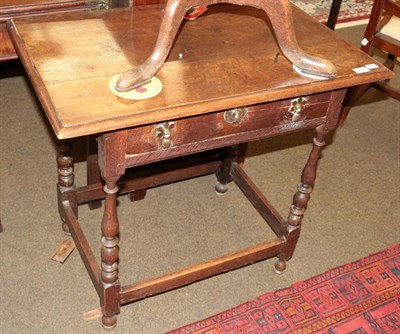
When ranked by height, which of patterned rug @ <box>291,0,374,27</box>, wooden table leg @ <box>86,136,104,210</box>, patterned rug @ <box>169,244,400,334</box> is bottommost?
patterned rug @ <box>169,244,400,334</box>

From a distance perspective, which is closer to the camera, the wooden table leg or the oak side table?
the oak side table

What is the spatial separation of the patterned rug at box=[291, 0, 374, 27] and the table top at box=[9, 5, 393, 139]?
244cm

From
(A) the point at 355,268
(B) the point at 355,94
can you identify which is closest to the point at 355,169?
(B) the point at 355,94

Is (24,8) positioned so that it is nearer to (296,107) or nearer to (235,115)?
(235,115)

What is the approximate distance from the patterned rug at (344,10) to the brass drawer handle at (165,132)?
303cm

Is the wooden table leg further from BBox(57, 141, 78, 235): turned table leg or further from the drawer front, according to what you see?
→ the drawer front

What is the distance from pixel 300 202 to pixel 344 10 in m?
2.96

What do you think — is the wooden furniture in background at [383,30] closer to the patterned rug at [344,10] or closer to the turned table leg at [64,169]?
the patterned rug at [344,10]

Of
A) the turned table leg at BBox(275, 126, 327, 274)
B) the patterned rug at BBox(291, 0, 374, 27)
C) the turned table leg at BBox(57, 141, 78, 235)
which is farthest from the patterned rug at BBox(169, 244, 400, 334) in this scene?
the patterned rug at BBox(291, 0, 374, 27)

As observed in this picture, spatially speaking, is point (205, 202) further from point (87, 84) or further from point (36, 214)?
point (87, 84)

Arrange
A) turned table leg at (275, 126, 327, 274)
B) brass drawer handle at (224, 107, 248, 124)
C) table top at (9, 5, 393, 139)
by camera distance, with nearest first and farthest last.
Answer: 1. table top at (9, 5, 393, 139)
2. brass drawer handle at (224, 107, 248, 124)
3. turned table leg at (275, 126, 327, 274)

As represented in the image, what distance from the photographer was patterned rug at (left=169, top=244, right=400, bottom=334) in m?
2.11

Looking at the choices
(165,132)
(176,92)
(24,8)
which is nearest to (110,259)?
(165,132)

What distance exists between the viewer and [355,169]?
2.98 meters
